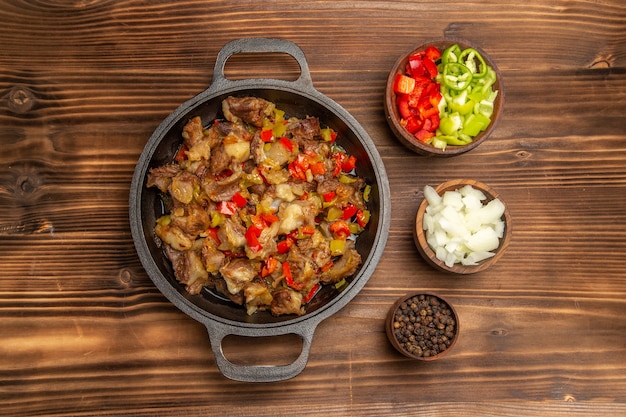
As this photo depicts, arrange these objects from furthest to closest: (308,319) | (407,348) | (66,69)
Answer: (66,69) < (407,348) < (308,319)

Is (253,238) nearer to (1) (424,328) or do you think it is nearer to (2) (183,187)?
Answer: (2) (183,187)

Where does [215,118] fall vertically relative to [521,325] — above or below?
above

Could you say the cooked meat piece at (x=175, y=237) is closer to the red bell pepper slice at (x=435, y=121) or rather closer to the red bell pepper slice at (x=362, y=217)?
the red bell pepper slice at (x=362, y=217)

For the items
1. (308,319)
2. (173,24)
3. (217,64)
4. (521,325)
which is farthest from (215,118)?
(521,325)

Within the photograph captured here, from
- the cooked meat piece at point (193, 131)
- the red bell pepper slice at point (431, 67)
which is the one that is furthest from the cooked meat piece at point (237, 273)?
the red bell pepper slice at point (431, 67)

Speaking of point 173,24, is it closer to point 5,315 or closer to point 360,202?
point 360,202

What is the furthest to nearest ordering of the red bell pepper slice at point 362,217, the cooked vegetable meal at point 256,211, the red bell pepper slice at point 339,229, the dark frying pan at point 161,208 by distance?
1. the red bell pepper slice at point 362,217
2. the red bell pepper slice at point 339,229
3. the cooked vegetable meal at point 256,211
4. the dark frying pan at point 161,208

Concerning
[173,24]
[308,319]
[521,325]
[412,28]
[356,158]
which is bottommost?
[521,325]
